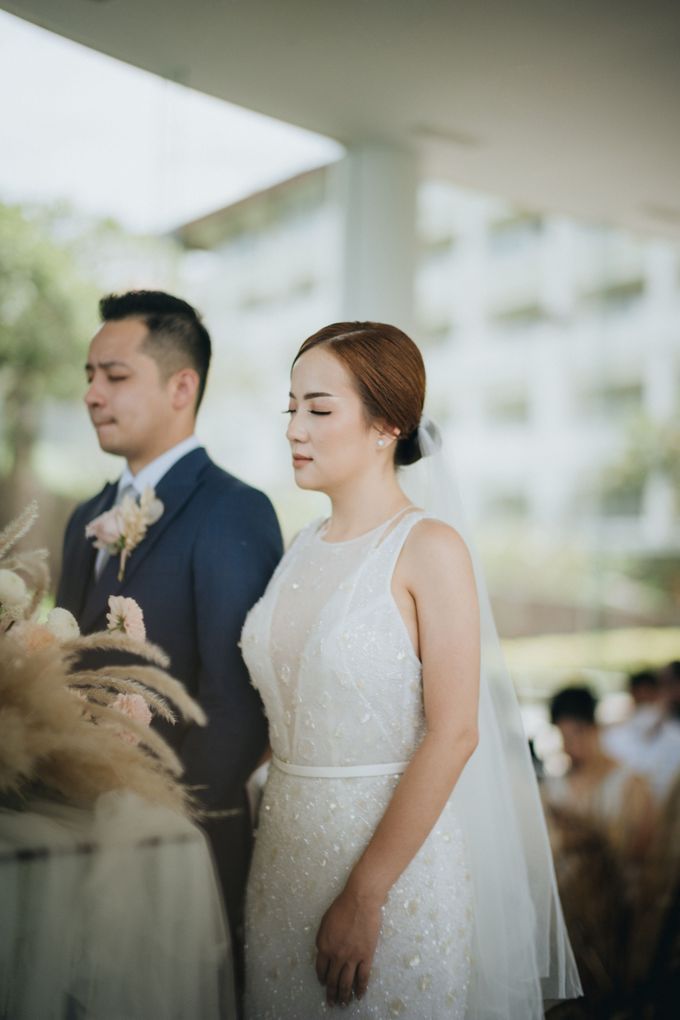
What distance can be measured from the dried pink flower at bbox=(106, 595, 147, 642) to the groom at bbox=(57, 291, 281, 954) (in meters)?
0.03

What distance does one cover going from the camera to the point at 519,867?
1843 millimetres

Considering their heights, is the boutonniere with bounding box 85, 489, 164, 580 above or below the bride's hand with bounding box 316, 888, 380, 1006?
above

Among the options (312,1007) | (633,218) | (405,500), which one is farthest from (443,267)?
(312,1007)

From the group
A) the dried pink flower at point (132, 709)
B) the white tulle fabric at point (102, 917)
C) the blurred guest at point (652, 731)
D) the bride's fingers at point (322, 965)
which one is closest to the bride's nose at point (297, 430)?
the dried pink flower at point (132, 709)

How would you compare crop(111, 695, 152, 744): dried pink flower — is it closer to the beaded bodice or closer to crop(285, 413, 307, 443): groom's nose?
the beaded bodice

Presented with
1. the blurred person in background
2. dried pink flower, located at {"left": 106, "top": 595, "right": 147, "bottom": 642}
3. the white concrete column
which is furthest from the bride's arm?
the white concrete column

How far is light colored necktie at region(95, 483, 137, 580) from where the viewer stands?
5.99 ft

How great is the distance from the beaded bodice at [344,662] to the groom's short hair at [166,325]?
50 centimetres

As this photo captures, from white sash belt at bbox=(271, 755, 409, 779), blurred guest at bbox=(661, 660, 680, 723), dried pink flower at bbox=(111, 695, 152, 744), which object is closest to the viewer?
dried pink flower at bbox=(111, 695, 152, 744)

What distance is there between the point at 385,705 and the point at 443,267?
463 cm

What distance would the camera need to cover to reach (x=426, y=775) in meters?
1.58

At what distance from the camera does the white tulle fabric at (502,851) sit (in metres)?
1.79

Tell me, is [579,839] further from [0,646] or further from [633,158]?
[633,158]

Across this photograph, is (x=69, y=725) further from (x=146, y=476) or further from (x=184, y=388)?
(x=184, y=388)
